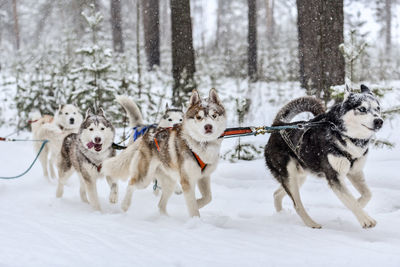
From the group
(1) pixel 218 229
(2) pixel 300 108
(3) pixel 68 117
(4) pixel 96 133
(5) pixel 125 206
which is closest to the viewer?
(1) pixel 218 229

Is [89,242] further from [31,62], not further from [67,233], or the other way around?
[31,62]

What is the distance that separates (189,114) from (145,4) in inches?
505

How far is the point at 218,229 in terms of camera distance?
3.50 meters

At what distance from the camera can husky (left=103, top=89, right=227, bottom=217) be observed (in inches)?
150

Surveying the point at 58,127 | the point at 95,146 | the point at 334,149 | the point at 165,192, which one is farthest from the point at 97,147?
the point at 334,149

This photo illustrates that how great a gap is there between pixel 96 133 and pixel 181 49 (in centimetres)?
441

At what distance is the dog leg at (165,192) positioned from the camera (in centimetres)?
452

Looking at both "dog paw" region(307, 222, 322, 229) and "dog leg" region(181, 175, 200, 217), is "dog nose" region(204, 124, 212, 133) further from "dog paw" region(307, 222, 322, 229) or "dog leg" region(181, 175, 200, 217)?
"dog paw" region(307, 222, 322, 229)

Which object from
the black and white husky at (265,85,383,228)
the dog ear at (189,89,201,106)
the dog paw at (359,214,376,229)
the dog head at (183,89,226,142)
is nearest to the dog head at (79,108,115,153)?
A: the dog head at (183,89,226,142)

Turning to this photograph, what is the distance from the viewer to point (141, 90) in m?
9.62

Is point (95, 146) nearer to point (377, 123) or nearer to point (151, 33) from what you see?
point (377, 123)

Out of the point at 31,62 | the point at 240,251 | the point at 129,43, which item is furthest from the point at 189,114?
the point at 129,43

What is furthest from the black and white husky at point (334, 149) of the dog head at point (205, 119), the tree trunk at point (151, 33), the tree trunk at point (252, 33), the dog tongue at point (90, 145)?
the tree trunk at point (151, 33)

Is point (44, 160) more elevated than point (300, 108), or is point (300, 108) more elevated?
point (300, 108)
